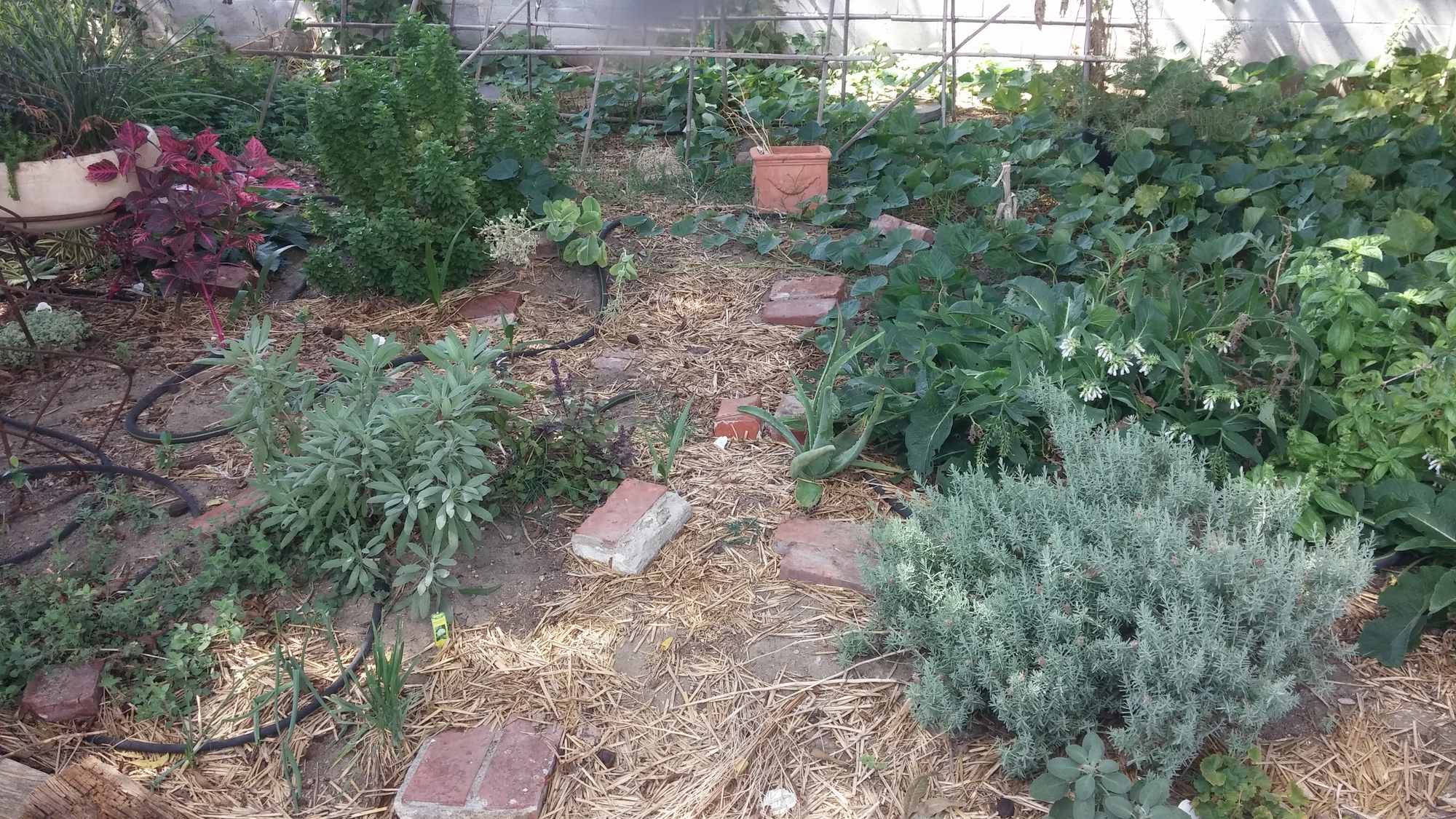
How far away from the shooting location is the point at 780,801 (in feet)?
6.29

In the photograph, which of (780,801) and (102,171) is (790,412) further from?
(102,171)

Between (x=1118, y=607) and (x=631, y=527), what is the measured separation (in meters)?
1.14

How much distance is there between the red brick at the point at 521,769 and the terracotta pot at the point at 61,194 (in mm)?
2508

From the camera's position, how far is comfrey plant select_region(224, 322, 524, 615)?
7.61ft

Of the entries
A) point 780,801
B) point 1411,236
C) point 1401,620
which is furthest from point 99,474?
point 1411,236

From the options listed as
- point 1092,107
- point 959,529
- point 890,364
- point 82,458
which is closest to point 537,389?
point 890,364

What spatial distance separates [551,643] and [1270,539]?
5.10 feet

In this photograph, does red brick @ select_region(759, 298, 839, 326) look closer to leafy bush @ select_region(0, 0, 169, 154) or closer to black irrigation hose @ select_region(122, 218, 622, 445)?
black irrigation hose @ select_region(122, 218, 622, 445)

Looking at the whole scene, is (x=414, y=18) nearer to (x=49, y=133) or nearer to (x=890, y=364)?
(x=49, y=133)

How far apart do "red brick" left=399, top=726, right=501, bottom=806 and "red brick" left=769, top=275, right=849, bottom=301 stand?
212 cm

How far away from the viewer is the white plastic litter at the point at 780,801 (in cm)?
190

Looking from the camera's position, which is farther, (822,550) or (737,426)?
(737,426)

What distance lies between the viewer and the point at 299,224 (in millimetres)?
4266

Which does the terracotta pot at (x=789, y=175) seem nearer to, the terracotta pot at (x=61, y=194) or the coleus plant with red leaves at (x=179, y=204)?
the coleus plant with red leaves at (x=179, y=204)
